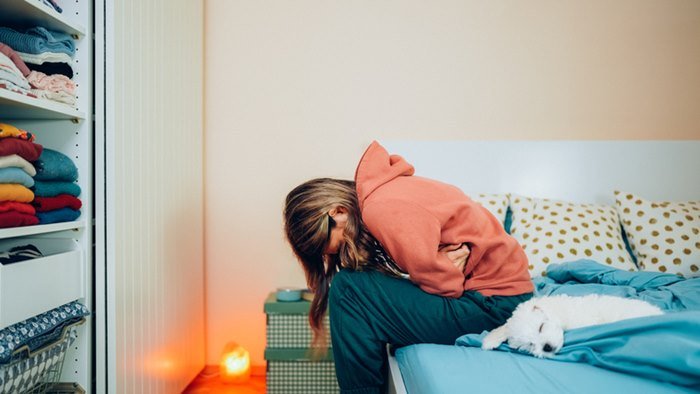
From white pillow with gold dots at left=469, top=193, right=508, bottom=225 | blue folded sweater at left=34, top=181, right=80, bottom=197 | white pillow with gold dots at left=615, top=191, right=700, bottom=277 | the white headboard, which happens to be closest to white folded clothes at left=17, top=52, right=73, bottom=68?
blue folded sweater at left=34, top=181, right=80, bottom=197

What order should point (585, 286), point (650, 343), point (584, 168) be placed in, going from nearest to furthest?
point (650, 343)
point (585, 286)
point (584, 168)

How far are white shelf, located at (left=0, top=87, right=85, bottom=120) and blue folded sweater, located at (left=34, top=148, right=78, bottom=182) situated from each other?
110 millimetres

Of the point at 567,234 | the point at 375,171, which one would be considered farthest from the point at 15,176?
the point at 567,234

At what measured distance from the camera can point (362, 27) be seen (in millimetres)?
2348

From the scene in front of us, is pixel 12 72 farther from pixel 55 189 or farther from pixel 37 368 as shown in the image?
pixel 37 368

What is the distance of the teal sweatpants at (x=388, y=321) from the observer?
1.23 meters

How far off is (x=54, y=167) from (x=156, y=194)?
546 millimetres

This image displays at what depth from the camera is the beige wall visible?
2334 millimetres

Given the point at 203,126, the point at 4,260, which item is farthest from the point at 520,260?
the point at 203,126

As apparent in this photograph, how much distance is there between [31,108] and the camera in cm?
123

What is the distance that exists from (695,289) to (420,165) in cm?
125

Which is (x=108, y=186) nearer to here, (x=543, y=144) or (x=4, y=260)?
(x=4, y=260)

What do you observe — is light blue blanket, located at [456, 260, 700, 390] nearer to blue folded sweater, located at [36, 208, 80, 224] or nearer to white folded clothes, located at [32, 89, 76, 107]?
blue folded sweater, located at [36, 208, 80, 224]

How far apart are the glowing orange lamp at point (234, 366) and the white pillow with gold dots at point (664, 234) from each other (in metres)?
1.81
